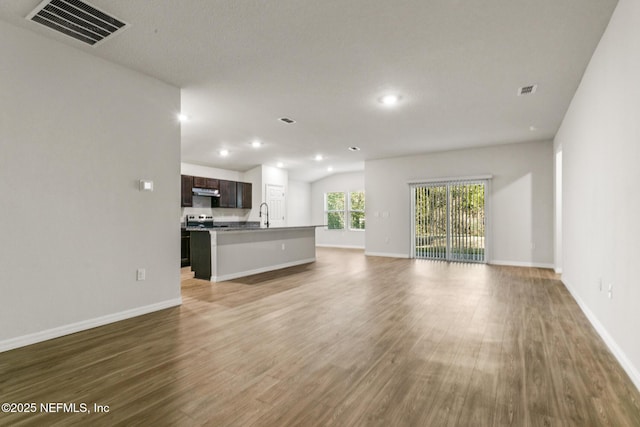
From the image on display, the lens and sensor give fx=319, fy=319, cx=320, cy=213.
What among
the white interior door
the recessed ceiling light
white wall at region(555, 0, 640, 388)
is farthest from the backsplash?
white wall at region(555, 0, 640, 388)

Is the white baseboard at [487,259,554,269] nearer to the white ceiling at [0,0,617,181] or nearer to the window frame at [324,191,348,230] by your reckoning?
the white ceiling at [0,0,617,181]

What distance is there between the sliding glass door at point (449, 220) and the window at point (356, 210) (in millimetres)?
2928

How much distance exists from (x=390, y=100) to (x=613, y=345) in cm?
345

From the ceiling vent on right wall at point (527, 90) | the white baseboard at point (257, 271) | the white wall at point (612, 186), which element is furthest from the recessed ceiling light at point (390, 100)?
the white baseboard at point (257, 271)

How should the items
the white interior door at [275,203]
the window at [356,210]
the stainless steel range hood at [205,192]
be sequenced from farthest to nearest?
the window at [356,210] → the white interior door at [275,203] → the stainless steel range hood at [205,192]

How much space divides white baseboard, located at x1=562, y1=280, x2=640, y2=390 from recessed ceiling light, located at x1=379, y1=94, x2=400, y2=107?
3.26 metres

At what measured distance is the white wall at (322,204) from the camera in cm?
1095

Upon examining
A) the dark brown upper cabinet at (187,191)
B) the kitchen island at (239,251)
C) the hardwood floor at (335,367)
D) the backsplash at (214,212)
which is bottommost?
the hardwood floor at (335,367)

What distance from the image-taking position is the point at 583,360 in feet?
7.86

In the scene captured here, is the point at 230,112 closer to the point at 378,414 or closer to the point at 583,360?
the point at 378,414

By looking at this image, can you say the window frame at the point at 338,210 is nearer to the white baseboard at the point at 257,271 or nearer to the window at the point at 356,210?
the window at the point at 356,210

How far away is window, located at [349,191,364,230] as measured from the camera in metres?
10.9

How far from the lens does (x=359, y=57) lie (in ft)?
10.6

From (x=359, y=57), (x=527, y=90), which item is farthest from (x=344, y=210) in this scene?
(x=359, y=57)
